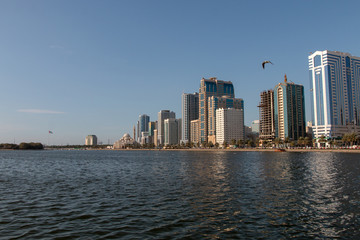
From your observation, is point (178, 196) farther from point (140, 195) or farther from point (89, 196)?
point (89, 196)

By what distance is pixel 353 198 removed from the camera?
3272 cm

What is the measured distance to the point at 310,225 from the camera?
73.1 ft

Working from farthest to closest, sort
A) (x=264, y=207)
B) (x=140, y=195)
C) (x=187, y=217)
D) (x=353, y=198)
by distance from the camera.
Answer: (x=140, y=195), (x=353, y=198), (x=264, y=207), (x=187, y=217)

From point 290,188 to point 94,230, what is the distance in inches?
1149

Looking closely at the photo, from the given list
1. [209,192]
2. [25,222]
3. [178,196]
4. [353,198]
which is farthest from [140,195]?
[353,198]

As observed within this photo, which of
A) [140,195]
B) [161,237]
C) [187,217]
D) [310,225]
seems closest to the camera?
[161,237]

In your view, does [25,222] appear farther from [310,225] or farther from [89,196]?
[310,225]

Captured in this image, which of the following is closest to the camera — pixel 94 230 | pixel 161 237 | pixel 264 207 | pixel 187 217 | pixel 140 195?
pixel 161 237

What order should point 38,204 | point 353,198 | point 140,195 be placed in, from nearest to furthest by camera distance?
point 38,204 → point 353,198 → point 140,195

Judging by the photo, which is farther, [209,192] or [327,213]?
[209,192]

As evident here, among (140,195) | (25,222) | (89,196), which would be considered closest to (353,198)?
(140,195)

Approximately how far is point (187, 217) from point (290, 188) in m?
21.7

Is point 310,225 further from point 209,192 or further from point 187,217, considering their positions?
point 209,192

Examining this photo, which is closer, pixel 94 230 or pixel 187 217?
pixel 94 230
